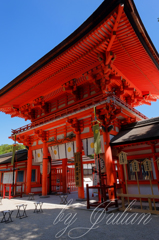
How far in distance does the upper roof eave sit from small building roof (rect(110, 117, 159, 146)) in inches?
157

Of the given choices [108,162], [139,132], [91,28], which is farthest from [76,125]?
[91,28]

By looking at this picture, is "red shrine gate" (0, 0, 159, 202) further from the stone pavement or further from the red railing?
the stone pavement

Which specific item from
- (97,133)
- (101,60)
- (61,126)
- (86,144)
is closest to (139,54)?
(101,60)

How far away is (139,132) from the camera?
10.2 metres

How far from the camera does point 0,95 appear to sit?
14.4 metres

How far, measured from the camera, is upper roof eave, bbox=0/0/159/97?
740 centimetres

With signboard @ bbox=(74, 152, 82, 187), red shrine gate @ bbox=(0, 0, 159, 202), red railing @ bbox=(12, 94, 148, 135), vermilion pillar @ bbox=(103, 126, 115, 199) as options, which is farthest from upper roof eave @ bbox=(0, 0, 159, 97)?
signboard @ bbox=(74, 152, 82, 187)

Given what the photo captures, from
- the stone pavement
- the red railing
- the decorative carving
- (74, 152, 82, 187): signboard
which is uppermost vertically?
the red railing

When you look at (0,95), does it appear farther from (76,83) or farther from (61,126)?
(76,83)

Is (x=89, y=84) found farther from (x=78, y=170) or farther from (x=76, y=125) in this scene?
(x=78, y=170)

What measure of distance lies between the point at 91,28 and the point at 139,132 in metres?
6.73

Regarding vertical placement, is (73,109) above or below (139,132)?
above

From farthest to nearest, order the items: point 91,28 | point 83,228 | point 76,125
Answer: point 76,125 → point 91,28 → point 83,228

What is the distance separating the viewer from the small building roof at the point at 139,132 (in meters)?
9.10
